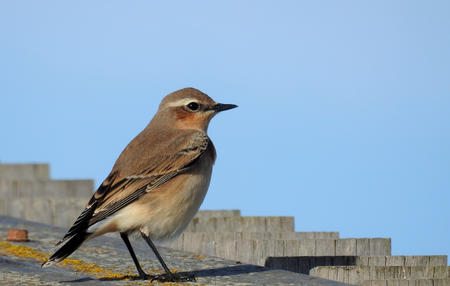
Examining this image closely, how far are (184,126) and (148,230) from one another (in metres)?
1.25

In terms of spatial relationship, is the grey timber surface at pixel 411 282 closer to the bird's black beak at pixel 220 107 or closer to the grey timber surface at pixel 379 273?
the grey timber surface at pixel 379 273

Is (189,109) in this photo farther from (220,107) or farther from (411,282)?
(411,282)

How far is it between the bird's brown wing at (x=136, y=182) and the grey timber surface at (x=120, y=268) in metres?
0.46

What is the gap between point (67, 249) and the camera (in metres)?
6.33

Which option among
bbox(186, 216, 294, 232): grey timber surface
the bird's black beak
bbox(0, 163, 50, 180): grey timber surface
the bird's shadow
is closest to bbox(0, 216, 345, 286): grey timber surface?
Result: the bird's shadow

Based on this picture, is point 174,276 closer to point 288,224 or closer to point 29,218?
point 288,224

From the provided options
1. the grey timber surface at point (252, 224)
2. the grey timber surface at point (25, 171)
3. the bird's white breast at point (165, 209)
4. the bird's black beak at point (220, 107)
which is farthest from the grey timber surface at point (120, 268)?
the grey timber surface at point (25, 171)

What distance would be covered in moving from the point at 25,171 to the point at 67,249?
1076 cm

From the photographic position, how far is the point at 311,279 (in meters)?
6.31

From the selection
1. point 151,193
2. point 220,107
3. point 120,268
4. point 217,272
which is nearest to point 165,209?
point 151,193

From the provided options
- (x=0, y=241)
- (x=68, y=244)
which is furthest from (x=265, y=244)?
(x=0, y=241)

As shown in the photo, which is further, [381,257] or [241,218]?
[241,218]

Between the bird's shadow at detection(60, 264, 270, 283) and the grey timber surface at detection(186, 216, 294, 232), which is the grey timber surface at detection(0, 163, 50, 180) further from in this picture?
the bird's shadow at detection(60, 264, 270, 283)

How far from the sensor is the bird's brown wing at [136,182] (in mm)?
6469
